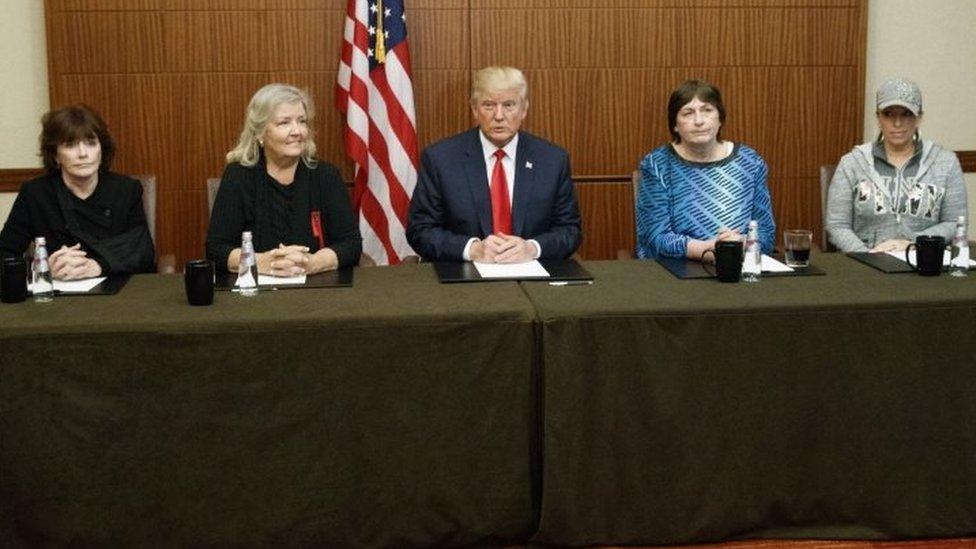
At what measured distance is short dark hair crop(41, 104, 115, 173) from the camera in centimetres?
354

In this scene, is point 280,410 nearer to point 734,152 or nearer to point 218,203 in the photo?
point 218,203

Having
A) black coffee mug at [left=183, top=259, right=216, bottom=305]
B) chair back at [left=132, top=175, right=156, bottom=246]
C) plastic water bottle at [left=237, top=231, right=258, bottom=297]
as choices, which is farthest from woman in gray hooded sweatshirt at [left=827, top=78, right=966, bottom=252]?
chair back at [left=132, top=175, right=156, bottom=246]

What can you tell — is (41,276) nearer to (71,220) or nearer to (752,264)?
(71,220)

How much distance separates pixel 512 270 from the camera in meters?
3.27

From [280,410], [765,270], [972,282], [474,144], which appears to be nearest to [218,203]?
[474,144]

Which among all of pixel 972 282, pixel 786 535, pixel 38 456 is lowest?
pixel 786 535

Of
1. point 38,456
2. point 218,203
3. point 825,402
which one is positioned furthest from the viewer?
point 218,203

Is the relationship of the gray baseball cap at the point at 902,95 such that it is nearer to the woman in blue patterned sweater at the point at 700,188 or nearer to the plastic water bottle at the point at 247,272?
the woman in blue patterned sweater at the point at 700,188

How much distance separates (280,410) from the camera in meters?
2.70

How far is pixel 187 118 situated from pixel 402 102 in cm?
100

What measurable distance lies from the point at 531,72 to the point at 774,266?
221cm

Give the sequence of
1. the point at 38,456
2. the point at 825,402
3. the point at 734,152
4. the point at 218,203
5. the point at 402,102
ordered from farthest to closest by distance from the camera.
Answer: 1. the point at 402,102
2. the point at 734,152
3. the point at 218,203
4. the point at 825,402
5. the point at 38,456

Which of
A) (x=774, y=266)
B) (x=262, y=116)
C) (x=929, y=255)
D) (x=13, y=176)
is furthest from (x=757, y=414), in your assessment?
(x=13, y=176)

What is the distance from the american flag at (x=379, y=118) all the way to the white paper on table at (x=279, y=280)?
176 centimetres
